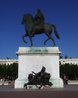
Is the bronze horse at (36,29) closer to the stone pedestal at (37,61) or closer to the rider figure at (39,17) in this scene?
the rider figure at (39,17)

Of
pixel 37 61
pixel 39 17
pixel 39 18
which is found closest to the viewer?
pixel 37 61

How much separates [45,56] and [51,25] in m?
3.28

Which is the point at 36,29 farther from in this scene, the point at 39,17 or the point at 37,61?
the point at 37,61

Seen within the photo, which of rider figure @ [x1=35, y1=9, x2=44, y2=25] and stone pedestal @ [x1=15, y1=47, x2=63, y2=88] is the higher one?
rider figure @ [x1=35, y1=9, x2=44, y2=25]

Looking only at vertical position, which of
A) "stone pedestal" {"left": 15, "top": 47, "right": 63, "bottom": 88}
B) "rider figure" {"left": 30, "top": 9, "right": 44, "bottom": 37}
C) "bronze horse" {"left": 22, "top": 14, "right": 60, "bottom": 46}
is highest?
"rider figure" {"left": 30, "top": 9, "right": 44, "bottom": 37}

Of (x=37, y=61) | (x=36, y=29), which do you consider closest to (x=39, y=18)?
(x=36, y=29)

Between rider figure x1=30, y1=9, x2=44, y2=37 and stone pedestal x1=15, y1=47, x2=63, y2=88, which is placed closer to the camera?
stone pedestal x1=15, y1=47, x2=63, y2=88

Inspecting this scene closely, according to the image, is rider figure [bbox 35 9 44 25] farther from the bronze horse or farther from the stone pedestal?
the stone pedestal

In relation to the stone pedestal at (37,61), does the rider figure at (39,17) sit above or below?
above

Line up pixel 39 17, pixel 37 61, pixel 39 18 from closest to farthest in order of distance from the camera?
pixel 37 61 → pixel 39 17 → pixel 39 18

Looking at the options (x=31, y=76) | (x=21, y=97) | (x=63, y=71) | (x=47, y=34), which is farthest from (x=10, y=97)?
(x=63, y=71)

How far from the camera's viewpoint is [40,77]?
3017 cm

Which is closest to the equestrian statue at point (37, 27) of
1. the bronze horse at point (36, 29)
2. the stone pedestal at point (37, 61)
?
the bronze horse at point (36, 29)

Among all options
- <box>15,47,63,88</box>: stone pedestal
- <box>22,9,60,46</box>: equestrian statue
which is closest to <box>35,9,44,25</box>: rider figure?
<box>22,9,60,46</box>: equestrian statue
